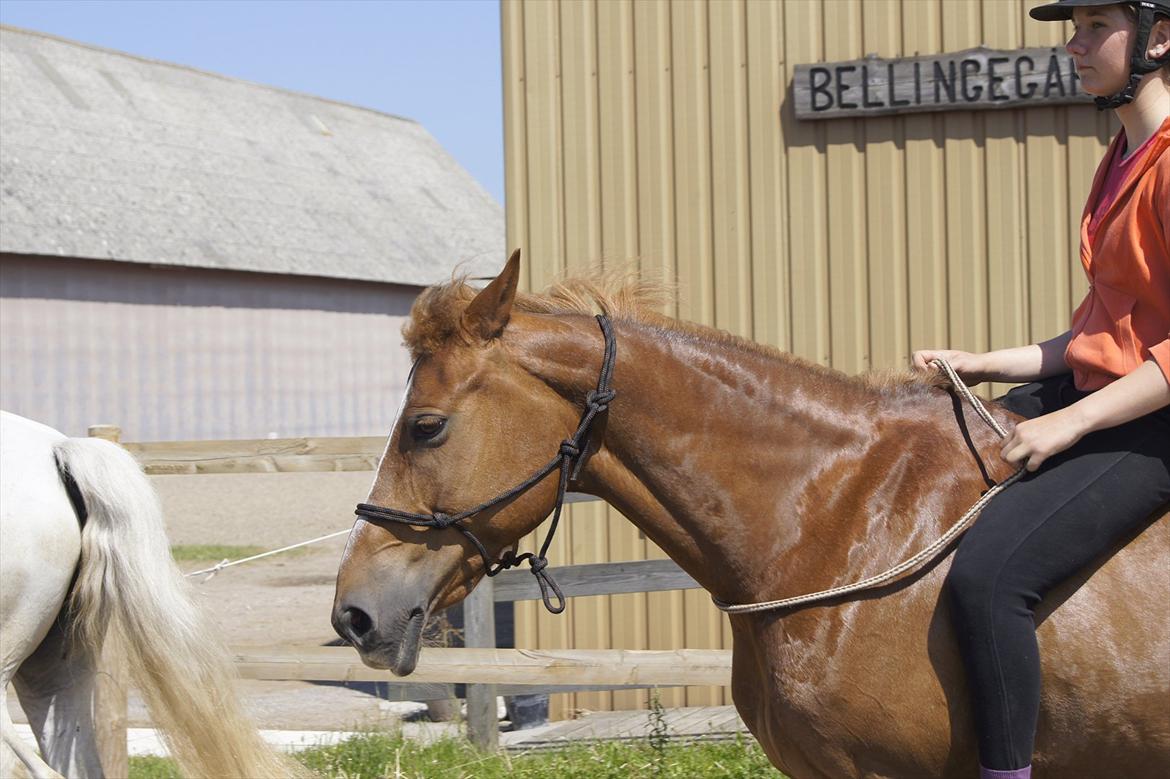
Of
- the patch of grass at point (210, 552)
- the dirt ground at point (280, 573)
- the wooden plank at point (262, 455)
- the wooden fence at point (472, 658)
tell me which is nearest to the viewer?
the wooden fence at point (472, 658)

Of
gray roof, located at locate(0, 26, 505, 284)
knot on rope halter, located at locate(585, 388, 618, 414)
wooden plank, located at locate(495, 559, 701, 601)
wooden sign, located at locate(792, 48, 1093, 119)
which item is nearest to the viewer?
knot on rope halter, located at locate(585, 388, 618, 414)

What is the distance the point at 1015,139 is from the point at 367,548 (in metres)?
5.47

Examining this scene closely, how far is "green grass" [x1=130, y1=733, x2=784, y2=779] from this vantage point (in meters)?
5.22

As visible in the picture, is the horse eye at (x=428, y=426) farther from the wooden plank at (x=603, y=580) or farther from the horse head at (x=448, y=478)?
the wooden plank at (x=603, y=580)

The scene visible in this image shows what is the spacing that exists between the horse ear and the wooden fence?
10.0 ft

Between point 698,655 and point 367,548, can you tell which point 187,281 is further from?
point 367,548

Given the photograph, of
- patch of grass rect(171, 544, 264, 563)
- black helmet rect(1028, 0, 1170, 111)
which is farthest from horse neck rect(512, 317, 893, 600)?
patch of grass rect(171, 544, 264, 563)

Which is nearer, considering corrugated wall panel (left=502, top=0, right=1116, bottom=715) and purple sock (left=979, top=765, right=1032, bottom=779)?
purple sock (left=979, top=765, right=1032, bottom=779)

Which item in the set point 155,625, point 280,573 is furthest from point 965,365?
point 280,573

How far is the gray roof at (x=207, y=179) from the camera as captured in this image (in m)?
23.6

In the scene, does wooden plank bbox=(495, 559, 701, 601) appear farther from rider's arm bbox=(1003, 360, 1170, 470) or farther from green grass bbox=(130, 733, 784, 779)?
rider's arm bbox=(1003, 360, 1170, 470)

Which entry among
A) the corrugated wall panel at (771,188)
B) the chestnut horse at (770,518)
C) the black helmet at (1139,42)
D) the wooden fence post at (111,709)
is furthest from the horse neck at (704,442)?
the corrugated wall panel at (771,188)

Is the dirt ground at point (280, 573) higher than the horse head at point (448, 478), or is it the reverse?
the horse head at point (448, 478)

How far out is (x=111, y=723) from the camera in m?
5.26
